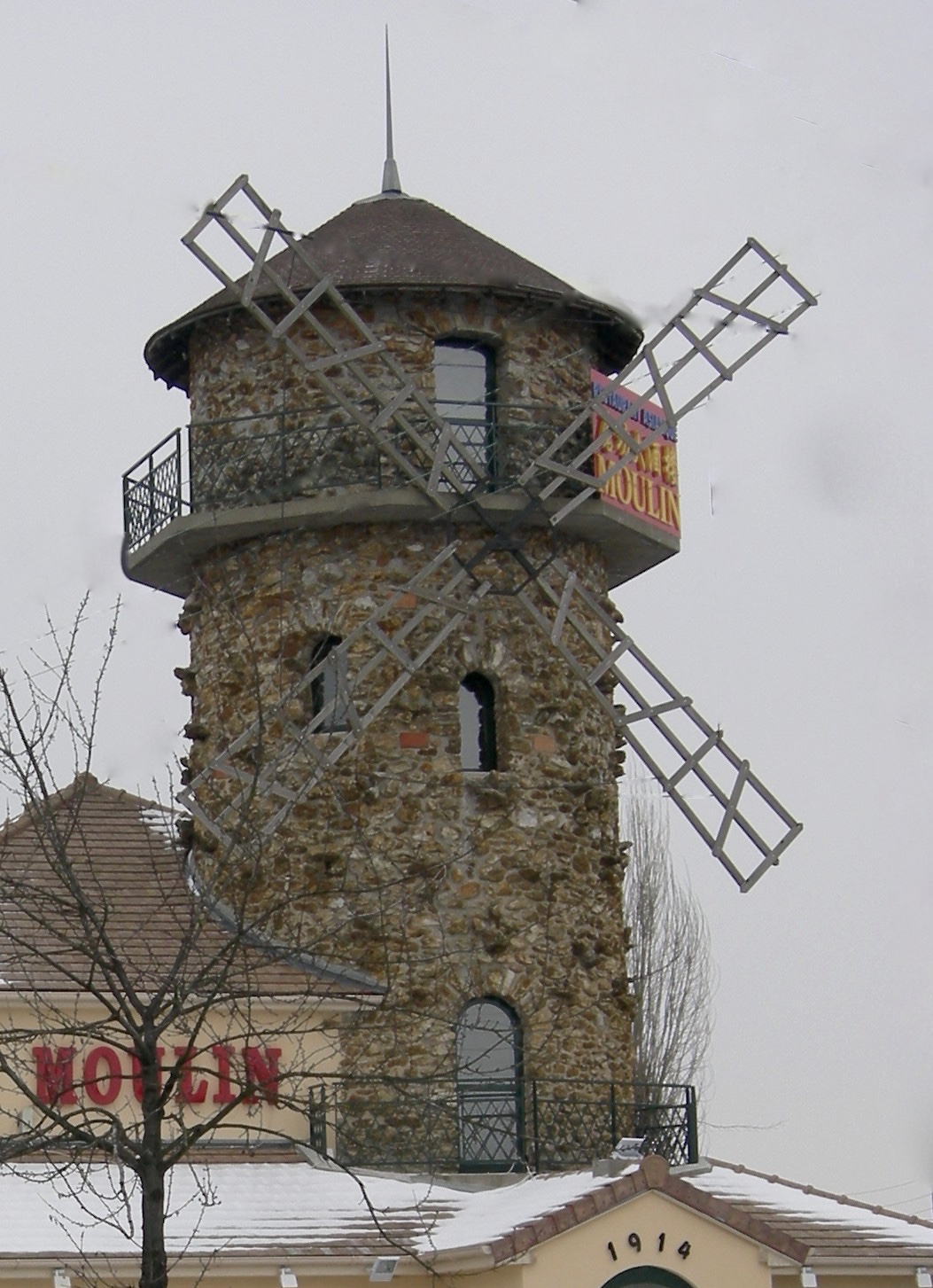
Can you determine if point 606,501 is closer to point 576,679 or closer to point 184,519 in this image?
point 576,679

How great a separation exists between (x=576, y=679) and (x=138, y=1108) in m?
5.85

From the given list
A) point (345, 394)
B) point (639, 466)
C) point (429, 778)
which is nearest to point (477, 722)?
point (429, 778)

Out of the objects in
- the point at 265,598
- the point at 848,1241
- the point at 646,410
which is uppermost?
the point at 646,410

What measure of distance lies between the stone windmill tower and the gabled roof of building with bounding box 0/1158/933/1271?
5.63ft

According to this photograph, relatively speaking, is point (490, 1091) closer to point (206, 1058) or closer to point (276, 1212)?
point (206, 1058)

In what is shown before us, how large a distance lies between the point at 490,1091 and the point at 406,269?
7669 millimetres

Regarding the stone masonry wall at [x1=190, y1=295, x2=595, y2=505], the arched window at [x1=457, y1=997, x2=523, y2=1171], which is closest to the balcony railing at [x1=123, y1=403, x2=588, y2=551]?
the stone masonry wall at [x1=190, y1=295, x2=595, y2=505]

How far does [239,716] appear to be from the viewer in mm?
27625

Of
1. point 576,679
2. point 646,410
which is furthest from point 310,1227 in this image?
point 646,410

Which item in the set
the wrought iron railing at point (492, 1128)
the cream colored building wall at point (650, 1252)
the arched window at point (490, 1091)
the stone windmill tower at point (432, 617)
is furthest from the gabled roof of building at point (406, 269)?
the cream colored building wall at point (650, 1252)

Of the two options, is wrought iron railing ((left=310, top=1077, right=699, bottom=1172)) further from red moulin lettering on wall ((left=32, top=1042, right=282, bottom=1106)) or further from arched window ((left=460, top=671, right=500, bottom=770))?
arched window ((left=460, top=671, right=500, bottom=770))

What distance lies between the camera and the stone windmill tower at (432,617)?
87.3 ft

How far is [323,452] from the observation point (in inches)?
1078

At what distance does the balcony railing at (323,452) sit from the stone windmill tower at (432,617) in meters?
0.03
